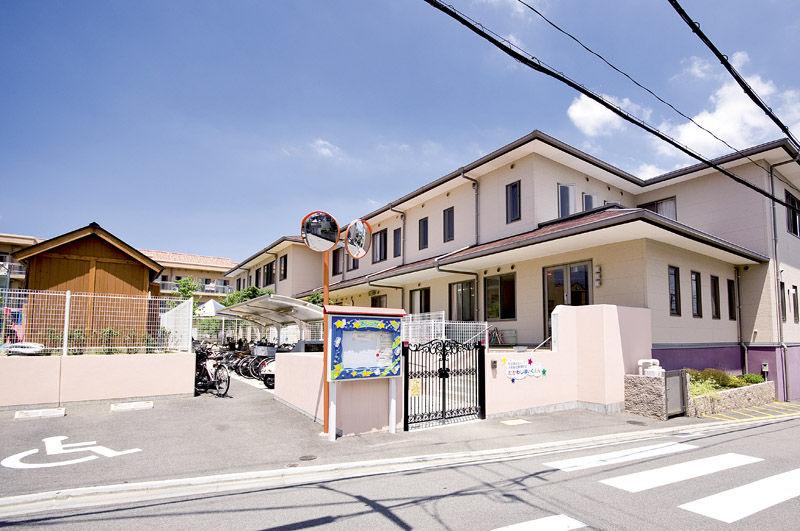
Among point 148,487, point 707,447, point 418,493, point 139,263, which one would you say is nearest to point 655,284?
point 707,447

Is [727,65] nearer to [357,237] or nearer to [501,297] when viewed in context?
[357,237]

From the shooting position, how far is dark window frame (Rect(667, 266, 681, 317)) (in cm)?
1337

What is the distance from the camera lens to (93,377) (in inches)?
430

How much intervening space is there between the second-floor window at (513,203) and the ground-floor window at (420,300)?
5.72 m

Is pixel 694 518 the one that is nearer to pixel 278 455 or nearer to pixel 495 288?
pixel 278 455

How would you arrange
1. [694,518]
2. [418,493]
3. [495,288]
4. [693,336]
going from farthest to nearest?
[495,288]
[693,336]
[418,493]
[694,518]

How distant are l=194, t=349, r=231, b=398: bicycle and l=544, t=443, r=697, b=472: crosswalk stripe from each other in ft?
29.4

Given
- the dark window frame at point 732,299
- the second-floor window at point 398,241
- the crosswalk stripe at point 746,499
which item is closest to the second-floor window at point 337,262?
the second-floor window at point 398,241

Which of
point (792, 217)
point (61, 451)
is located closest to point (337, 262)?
point (792, 217)

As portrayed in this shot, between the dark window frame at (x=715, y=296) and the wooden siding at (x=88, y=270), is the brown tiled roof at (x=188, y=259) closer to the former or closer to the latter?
the wooden siding at (x=88, y=270)

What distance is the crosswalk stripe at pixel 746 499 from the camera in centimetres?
482

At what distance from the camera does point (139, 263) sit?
48.0 ft

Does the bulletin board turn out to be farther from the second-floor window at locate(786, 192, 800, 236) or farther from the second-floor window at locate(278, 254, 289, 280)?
the second-floor window at locate(278, 254, 289, 280)

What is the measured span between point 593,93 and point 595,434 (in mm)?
6128
